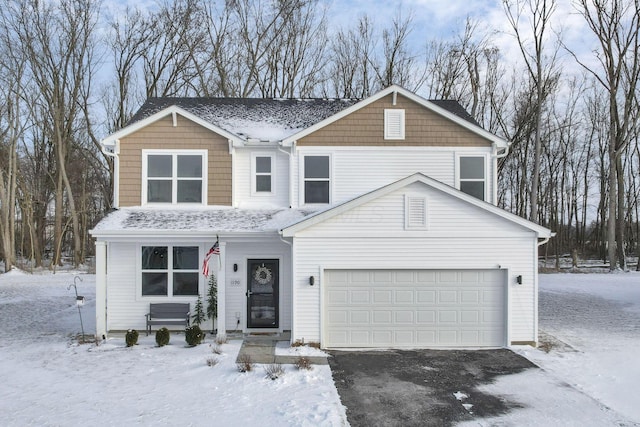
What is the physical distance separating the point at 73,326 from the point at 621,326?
53.9 ft

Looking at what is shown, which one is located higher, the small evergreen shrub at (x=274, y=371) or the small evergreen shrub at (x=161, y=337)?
the small evergreen shrub at (x=161, y=337)

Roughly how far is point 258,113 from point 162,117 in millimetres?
3455

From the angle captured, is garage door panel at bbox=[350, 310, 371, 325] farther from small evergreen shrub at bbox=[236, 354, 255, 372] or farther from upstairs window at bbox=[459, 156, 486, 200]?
upstairs window at bbox=[459, 156, 486, 200]

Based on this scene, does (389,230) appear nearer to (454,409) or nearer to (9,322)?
(454,409)

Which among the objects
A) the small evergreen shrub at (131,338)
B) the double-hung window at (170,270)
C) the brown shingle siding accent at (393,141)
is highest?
the brown shingle siding accent at (393,141)

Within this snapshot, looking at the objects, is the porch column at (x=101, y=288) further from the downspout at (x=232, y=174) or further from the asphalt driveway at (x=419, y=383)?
the asphalt driveway at (x=419, y=383)

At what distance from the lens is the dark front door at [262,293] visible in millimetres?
12812

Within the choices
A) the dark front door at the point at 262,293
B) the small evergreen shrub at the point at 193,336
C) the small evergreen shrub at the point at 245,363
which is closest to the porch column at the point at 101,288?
the small evergreen shrub at the point at 193,336

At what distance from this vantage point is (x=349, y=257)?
11.6 metres

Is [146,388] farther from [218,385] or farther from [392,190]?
[392,190]

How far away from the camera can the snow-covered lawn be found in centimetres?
720

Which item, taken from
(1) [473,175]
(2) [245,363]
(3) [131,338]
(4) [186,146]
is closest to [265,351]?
(2) [245,363]

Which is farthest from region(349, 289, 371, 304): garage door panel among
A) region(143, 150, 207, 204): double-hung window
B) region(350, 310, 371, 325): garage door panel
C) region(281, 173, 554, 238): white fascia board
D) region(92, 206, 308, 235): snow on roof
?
region(143, 150, 207, 204): double-hung window

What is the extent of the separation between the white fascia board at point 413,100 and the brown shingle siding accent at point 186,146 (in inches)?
76.5
